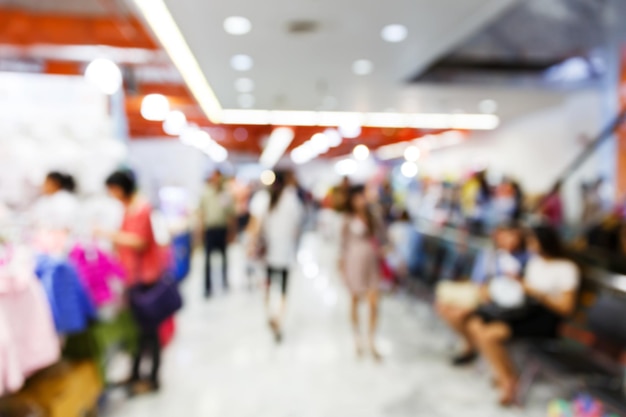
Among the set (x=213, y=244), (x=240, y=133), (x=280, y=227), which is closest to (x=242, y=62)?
(x=213, y=244)

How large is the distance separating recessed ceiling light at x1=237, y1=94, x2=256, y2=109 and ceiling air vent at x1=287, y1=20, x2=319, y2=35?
14.9 feet

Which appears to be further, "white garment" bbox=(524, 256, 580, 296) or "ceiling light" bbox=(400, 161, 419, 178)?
"ceiling light" bbox=(400, 161, 419, 178)

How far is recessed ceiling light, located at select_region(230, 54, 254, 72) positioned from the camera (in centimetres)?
716

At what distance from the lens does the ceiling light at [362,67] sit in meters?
7.49

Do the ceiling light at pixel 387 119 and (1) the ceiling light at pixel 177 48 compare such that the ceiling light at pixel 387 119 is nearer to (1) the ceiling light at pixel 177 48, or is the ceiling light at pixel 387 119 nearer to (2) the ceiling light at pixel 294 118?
(2) the ceiling light at pixel 294 118

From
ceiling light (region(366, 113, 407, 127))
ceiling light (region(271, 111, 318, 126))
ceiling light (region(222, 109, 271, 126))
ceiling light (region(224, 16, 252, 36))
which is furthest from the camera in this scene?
ceiling light (region(366, 113, 407, 127))

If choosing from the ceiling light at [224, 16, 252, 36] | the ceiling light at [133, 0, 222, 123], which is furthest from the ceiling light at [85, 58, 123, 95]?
the ceiling light at [224, 16, 252, 36]

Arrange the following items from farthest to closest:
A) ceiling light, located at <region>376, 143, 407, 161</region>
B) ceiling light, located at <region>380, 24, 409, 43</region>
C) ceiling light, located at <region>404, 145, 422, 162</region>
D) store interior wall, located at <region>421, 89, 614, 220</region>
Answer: ceiling light, located at <region>404, 145, 422, 162</region> < ceiling light, located at <region>376, 143, 407, 161</region> < store interior wall, located at <region>421, 89, 614, 220</region> < ceiling light, located at <region>380, 24, 409, 43</region>

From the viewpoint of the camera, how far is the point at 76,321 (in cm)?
330

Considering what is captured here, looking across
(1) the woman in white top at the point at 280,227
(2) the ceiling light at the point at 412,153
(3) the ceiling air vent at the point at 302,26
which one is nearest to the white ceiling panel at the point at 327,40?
(3) the ceiling air vent at the point at 302,26

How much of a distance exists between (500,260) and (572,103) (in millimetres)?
8327

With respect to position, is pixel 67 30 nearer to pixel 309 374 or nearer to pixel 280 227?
pixel 280 227

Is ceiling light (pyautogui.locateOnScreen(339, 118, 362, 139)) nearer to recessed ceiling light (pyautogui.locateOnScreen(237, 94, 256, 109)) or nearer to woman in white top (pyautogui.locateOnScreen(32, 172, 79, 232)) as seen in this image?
recessed ceiling light (pyautogui.locateOnScreen(237, 94, 256, 109))

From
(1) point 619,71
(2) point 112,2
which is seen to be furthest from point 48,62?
(1) point 619,71
